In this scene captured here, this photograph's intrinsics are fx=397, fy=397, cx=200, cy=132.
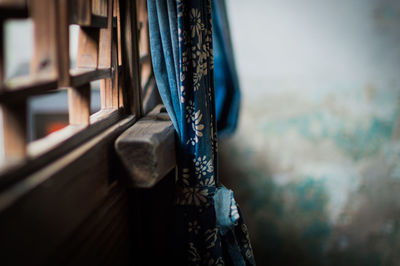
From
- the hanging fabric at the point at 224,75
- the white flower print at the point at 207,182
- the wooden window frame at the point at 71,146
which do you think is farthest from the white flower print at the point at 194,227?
the hanging fabric at the point at 224,75

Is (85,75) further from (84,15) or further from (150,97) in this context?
(150,97)

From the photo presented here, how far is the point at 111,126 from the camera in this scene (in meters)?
1.51

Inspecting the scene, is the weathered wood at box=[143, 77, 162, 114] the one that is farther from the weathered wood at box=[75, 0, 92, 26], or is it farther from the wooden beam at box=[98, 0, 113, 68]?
the weathered wood at box=[75, 0, 92, 26]

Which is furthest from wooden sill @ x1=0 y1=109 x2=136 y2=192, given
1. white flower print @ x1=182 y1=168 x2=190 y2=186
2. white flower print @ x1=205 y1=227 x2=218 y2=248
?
white flower print @ x1=205 y1=227 x2=218 y2=248

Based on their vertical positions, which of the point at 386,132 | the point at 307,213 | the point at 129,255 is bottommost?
the point at 307,213

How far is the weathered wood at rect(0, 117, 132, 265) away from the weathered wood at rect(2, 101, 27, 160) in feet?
0.20

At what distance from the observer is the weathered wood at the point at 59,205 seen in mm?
801

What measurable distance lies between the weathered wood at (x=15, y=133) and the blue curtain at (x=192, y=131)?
2.60 ft

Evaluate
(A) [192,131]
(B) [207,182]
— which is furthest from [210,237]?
(A) [192,131]

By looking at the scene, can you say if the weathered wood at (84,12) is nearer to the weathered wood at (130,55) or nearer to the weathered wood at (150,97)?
the weathered wood at (130,55)

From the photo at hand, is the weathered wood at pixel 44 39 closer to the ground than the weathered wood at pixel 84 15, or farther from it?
closer to the ground

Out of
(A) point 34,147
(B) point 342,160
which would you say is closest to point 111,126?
(A) point 34,147

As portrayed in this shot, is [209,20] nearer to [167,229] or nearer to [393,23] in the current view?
[167,229]

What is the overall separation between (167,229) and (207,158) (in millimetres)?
396
